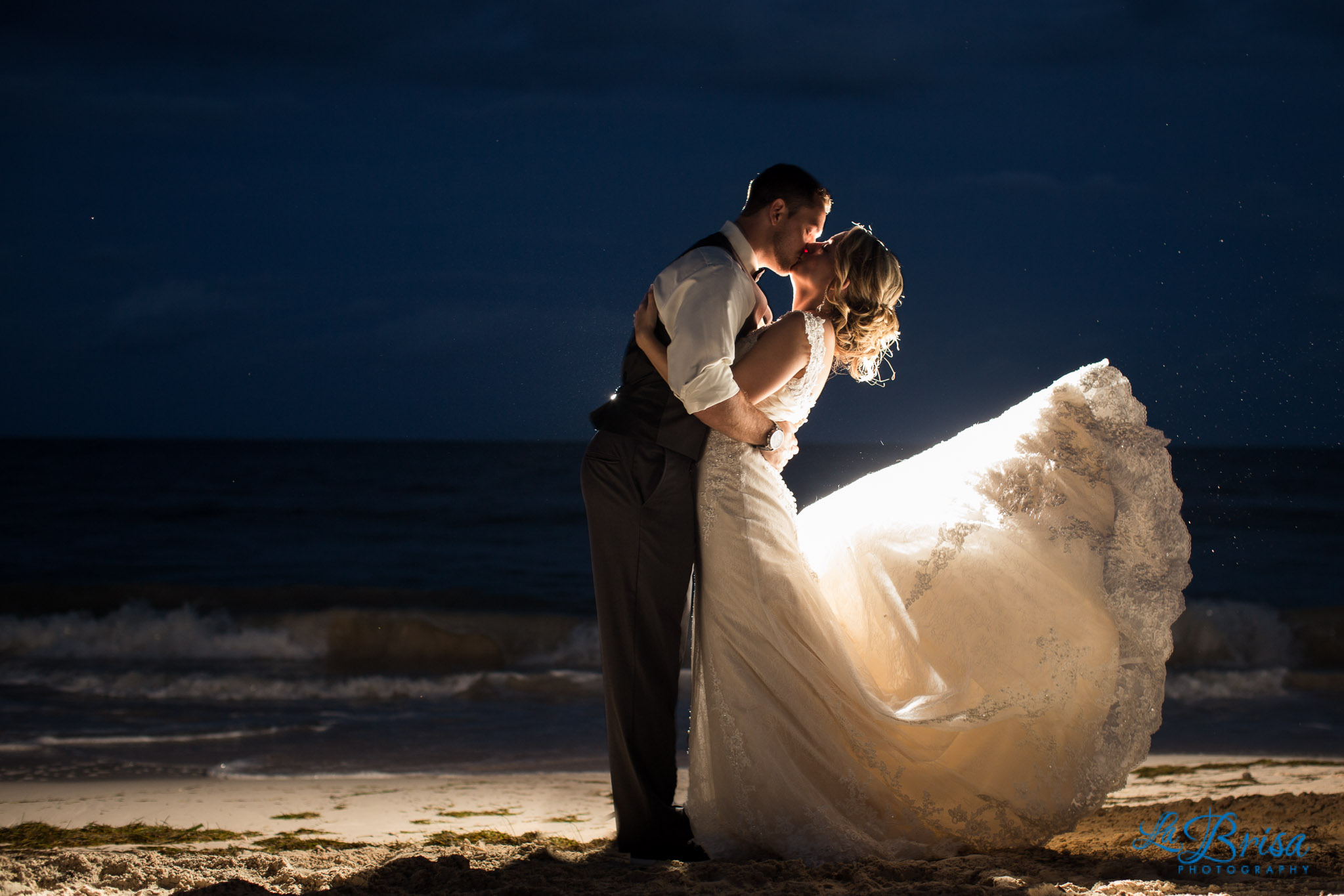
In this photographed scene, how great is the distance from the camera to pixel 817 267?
3.10m

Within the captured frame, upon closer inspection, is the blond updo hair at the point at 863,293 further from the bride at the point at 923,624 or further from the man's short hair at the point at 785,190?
the man's short hair at the point at 785,190

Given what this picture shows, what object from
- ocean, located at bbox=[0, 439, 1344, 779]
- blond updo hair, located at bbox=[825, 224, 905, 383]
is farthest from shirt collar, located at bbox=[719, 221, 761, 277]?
ocean, located at bbox=[0, 439, 1344, 779]

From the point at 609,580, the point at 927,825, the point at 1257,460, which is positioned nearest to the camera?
the point at 927,825

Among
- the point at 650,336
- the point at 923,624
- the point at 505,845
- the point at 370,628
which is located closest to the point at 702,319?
the point at 650,336

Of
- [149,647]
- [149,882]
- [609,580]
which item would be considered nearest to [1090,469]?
[609,580]

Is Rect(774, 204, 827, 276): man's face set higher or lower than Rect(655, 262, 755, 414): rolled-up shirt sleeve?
higher

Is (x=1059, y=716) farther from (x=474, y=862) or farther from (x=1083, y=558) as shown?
(x=474, y=862)

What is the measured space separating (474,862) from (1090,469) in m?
2.22

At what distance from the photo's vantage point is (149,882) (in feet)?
8.72

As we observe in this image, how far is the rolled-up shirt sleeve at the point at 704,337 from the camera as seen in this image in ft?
9.17

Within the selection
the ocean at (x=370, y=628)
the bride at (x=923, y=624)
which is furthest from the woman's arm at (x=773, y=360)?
the ocean at (x=370, y=628)

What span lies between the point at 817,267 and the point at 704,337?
55cm

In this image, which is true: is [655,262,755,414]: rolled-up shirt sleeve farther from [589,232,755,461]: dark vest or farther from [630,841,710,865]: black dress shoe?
[630,841,710,865]: black dress shoe

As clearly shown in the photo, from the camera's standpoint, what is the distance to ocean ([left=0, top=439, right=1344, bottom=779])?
5.49 meters
